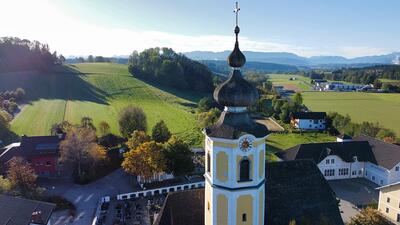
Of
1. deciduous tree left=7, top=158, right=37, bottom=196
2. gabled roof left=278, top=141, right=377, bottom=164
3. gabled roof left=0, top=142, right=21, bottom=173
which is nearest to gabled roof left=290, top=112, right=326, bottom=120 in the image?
gabled roof left=278, top=141, right=377, bottom=164

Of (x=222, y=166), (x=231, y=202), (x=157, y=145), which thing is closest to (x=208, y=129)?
(x=222, y=166)

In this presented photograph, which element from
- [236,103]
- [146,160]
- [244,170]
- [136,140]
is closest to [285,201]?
[244,170]

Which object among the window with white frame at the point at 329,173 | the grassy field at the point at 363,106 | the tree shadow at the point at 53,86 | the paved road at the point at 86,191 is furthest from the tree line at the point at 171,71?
the window with white frame at the point at 329,173

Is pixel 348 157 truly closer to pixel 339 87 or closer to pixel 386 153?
pixel 386 153

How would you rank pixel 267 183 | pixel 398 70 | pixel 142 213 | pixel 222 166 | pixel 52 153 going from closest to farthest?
1. pixel 222 166
2. pixel 267 183
3. pixel 142 213
4. pixel 52 153
5. pixel 398 70

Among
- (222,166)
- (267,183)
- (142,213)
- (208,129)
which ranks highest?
(208,129)

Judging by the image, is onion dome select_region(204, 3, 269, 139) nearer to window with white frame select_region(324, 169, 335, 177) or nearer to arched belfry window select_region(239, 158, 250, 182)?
arched belfry window select_region(239, 158, 250, 182)

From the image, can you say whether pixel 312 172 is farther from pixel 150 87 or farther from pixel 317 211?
pixel 150 87
